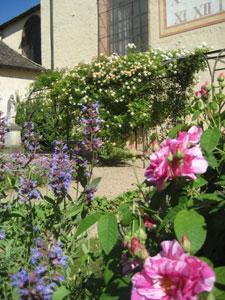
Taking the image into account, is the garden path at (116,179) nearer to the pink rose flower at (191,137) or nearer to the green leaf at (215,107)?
the green leaf at (215,107)

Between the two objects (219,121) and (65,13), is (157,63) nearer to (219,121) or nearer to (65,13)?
(65,13)

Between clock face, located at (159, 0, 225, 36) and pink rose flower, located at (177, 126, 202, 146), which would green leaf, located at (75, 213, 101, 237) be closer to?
pink rose flower, located at (177, 126, 202, 146)

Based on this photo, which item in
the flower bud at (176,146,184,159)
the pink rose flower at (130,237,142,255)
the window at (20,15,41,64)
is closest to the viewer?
the pink rose flower at (130,237,142,255)

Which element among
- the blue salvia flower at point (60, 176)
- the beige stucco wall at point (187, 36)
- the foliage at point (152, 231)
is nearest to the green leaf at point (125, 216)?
the foliage at point (152, 231)

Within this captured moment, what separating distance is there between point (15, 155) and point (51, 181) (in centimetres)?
121

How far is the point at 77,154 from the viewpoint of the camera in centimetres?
307

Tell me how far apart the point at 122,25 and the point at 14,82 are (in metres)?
8.23

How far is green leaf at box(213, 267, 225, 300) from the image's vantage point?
Answer: 1255 mm

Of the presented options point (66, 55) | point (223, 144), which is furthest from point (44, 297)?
point (66, 55)

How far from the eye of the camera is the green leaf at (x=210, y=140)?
1793 mm

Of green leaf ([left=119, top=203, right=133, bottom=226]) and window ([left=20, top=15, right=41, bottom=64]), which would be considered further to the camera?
window ([left=20, top=15, right=41, bottom=64])

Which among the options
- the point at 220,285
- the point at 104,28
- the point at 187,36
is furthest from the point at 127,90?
the point at 220,285

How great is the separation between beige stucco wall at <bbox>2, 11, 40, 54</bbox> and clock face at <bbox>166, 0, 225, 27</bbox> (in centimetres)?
1082

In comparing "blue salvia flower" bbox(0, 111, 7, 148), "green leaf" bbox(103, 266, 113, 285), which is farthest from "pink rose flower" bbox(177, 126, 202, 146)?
"blue salvia flower" bbox(0, 111, 7, 148)
